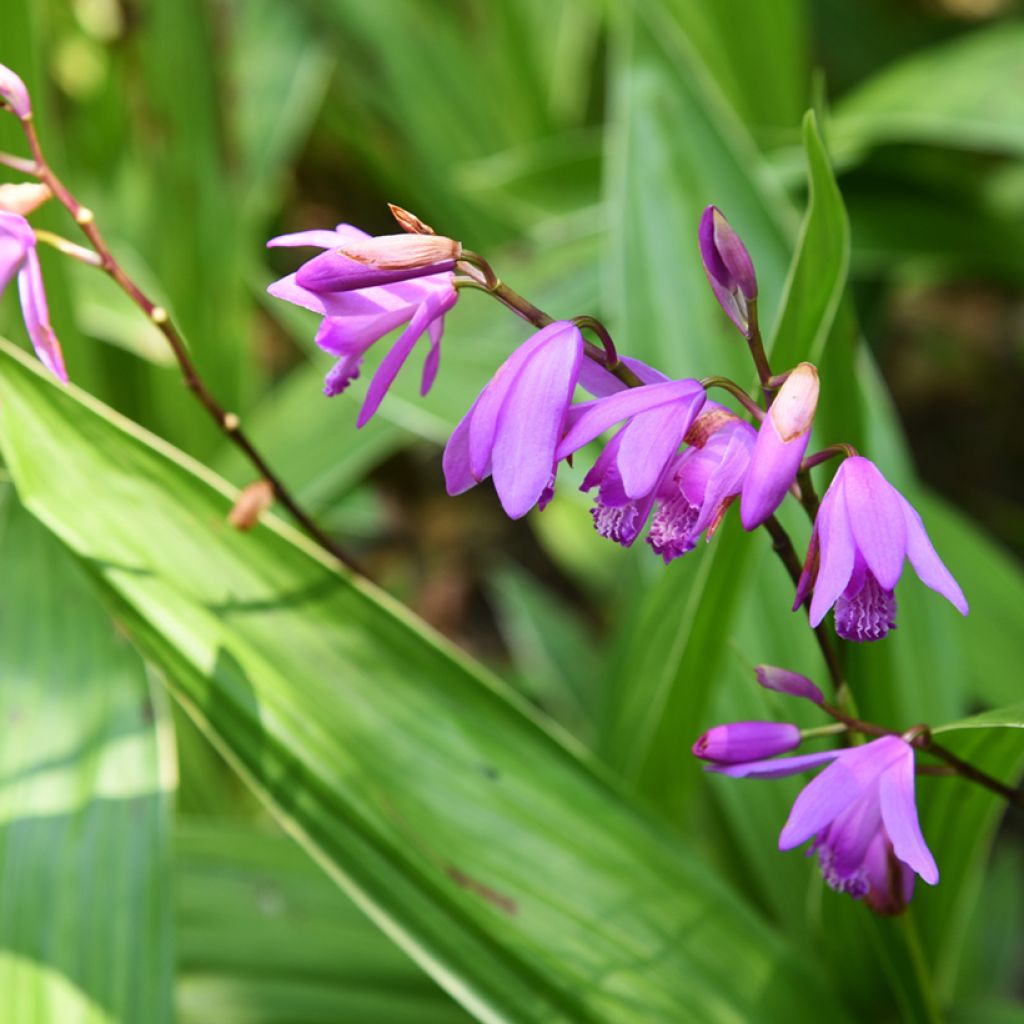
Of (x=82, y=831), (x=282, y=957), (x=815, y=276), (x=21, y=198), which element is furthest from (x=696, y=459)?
(x=282, y=957)

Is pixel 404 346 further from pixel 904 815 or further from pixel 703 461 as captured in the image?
pixel 904 815

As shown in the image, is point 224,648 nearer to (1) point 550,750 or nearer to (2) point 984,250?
(1) point 550,750

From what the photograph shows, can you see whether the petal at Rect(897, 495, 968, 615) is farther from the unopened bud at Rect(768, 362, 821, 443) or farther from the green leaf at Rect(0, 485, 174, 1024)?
the green leaf at Rect(0, 485, 174, 1024)

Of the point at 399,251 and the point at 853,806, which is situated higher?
the point at 399,251

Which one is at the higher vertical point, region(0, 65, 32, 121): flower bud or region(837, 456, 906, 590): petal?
region(0, 65, 32, 121): flower bud

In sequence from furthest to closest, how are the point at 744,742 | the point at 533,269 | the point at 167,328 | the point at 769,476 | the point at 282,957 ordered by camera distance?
the point at 533,269 → the point at 282,957 → the point at 167,328 → the point at 744,742 → the point at 769,476

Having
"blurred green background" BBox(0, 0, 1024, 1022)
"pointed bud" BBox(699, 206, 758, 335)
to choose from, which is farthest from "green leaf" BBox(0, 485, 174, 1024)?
"pointed bud" BBox(699, 206, 758, 335)

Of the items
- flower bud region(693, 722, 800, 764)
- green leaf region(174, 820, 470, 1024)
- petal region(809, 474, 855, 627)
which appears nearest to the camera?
petal region(809, 474, 855, 627)
